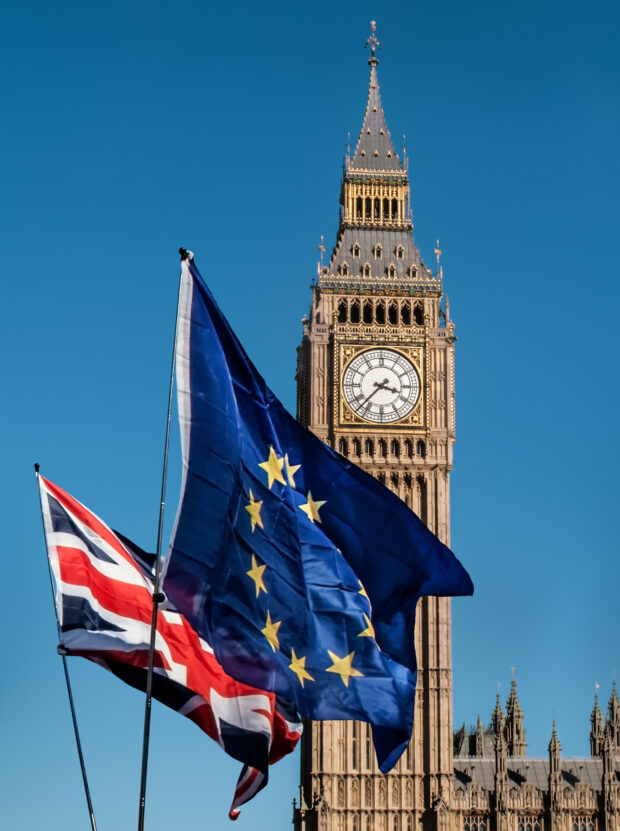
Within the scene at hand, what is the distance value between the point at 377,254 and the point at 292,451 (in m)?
67.5

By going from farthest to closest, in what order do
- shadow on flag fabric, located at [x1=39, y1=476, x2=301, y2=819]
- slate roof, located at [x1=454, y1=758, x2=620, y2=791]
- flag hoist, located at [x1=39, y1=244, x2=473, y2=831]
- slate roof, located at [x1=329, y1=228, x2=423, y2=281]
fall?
1. slate roof, located at [x1=329, y1=228, x2=423, y2=281]
2. slate roof, located at [x1=454, y1=758, x2=620, y2=791]
3. shadow on flag fabric, located at [x1=39, y1=476, x2=301, y2=819]
4. flag hoist, located at [x1=39, y1=244, x2=473, y2=831]

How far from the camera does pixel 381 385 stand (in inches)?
3649

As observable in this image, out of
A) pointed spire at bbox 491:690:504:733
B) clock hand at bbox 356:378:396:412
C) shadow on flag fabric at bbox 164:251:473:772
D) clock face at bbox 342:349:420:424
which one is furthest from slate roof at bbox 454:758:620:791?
shadow on flag fabric at bbox 164:251:473:772

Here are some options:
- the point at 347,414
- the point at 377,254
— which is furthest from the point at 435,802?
the point at 377,254

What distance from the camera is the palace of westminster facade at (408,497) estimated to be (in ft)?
286

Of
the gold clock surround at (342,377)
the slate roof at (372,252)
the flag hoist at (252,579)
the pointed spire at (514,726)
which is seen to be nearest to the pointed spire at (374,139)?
the slate roof at (372,252)

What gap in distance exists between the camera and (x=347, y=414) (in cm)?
9188

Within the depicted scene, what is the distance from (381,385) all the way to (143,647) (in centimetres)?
6296

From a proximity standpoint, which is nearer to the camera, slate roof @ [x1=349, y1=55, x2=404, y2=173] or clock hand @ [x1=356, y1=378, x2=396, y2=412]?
clock hand @ [x1=356, y1=378, x2=396, y2=412]

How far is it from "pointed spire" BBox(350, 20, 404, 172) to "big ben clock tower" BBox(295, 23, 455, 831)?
471 mm

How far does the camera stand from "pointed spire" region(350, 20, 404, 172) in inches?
4006

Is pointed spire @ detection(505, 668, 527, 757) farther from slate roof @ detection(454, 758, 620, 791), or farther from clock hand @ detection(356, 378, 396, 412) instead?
clock hand @ detection(356, 378, 396, 412)

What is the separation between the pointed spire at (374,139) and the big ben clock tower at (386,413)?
47 centimetres

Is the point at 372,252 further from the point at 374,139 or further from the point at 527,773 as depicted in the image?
the point at 527,773
